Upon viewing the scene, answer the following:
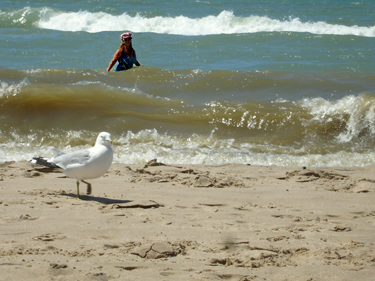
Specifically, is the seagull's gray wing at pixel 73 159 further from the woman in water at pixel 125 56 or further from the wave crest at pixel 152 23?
the wave crest at pixel 152 23

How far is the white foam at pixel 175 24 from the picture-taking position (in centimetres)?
2349

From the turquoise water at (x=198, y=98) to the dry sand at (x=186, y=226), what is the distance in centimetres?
175

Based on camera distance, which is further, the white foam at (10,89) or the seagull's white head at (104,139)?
the white foam at (10,89)

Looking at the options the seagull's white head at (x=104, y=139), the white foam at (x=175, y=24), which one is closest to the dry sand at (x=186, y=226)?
the seagull's white head at (x=104, y=139)

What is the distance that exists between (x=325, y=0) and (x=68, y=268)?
3079 cm

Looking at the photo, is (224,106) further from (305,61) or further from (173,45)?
(173,45)

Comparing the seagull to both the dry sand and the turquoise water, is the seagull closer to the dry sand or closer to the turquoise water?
the dry sand

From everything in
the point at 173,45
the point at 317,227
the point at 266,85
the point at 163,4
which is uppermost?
the point at 163,4

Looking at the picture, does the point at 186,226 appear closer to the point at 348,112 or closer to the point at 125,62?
the point at 348,112

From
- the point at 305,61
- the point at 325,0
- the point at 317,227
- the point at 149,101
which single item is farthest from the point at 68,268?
the point at 325,0

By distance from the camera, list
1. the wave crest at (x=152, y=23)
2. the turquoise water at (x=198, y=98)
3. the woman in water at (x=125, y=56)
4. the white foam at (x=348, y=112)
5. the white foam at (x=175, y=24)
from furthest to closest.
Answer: the wave crest at (x=152, y=23), the white foam at (x=175, y=24), the woman in water at (x=125, y=56), the white foam at (x=348, y=112), the turquoise water at (x=198, y=98)

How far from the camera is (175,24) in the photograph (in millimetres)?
24719

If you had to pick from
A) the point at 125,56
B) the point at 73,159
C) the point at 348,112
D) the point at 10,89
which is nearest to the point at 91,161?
the point at 73,159

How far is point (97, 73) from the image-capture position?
38.7 feet
